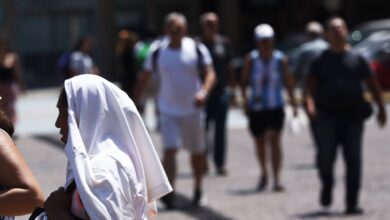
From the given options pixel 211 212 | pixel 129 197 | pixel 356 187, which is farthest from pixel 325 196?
pixel 129 197

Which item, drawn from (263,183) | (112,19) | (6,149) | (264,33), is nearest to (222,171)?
(263,183)

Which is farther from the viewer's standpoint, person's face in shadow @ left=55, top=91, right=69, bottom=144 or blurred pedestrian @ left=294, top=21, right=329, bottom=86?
blurred pedestrian @ left=294, top=21, right=329, bottom=86

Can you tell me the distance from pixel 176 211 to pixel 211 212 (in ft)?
1.12

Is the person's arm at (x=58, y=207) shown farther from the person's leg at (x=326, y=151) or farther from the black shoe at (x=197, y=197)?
the black shoe at (x=197, y=197)

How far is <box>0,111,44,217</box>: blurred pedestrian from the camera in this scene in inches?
180

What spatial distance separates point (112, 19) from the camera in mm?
47094

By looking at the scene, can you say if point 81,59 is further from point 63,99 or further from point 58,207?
point 58,207

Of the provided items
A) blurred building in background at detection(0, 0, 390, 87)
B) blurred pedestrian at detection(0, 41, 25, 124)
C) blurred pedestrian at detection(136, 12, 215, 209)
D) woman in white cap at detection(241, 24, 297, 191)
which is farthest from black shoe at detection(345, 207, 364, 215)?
blurred building in background at detection(0, 0, 390, 87)

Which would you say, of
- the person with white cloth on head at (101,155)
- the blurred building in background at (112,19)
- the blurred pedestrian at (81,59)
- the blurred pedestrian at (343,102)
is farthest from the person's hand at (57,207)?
the blurred building in background at (112,19)

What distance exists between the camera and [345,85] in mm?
11141

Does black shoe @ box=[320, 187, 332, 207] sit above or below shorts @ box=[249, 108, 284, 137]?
below

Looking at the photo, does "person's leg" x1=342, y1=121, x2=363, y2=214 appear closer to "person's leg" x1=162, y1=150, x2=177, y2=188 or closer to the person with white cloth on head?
"person's leg" x1=162, y1=150, x2=177, y2=188

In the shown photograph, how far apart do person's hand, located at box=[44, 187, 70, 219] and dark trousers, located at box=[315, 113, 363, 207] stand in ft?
22.7

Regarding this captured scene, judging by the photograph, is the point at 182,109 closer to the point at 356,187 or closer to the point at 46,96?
the point at 356,187
